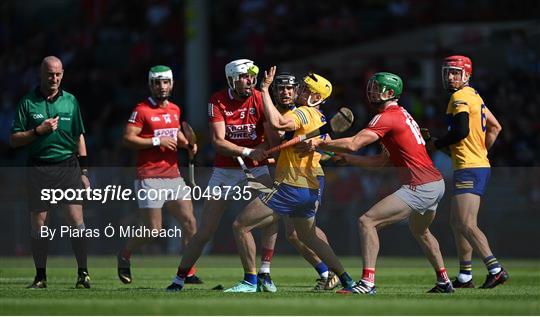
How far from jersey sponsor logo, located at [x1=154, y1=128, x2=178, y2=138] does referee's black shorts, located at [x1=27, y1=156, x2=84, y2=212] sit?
3.51 ft

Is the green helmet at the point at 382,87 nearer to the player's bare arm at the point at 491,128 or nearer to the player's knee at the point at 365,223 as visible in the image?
the player's knee at the point at 365,223

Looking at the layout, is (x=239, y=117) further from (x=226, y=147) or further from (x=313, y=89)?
(x=313, y=89)

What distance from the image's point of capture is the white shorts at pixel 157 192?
1709cm

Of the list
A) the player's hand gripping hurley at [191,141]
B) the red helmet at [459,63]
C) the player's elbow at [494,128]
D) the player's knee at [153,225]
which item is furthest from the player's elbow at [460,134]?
the player's knee at [153,225]

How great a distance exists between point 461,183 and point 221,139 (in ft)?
9.34

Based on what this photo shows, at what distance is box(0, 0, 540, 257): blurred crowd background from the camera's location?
2400 centimetres

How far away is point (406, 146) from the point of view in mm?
14977

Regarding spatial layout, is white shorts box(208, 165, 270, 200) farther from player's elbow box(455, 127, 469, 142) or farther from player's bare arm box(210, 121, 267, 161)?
player's elbow box(455, 127, 469, 142)

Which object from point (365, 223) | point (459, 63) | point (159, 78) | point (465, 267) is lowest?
point (465, 267)

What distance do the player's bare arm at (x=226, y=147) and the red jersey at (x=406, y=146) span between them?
127 centimetres

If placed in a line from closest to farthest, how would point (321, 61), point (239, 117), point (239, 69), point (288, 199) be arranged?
point (288, 199) < point (239, 69) < point (239, 117) < point (321, 61)

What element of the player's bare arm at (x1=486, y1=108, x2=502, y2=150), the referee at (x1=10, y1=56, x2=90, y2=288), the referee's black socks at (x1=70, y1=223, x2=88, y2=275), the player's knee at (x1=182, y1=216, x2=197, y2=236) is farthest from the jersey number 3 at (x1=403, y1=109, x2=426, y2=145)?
the referee's black socks at (x1=70, y1=223, x2=88, y2=275)

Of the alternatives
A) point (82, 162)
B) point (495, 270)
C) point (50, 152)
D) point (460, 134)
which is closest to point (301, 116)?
point (460, 134)

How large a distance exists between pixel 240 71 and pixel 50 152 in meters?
2.56
